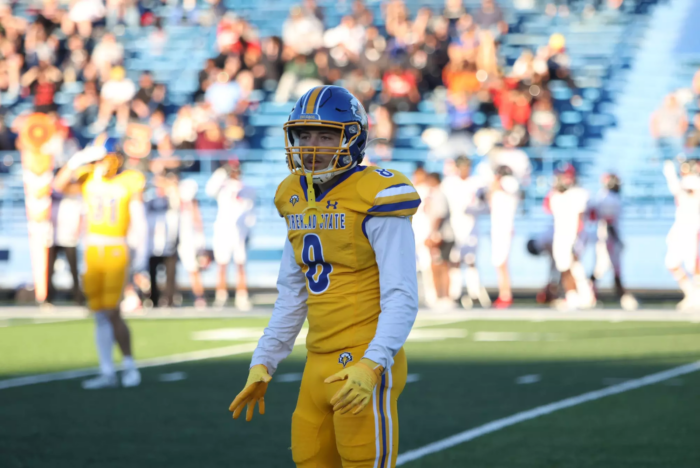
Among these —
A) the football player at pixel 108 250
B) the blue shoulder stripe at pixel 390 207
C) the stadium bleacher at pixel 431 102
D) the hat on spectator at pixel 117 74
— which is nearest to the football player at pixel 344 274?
the blue shoulder stripe at pixel 390 207

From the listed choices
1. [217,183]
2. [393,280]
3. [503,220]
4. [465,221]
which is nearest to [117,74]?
[217,183]

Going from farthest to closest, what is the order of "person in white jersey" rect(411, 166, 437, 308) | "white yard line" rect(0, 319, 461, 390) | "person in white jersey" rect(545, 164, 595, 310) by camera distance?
"person in white jersey" rect(411, 166, 437, 308), "person in white jersey" rect(545, 164, 595, 310), "white yard line" rect(0, 319, 461, 390)

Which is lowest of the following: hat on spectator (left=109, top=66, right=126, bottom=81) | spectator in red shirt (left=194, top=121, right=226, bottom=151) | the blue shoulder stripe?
the blue shoulder stripe

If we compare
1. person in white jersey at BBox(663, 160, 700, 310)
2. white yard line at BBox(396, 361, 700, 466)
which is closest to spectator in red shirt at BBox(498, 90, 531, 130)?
person in white jersey at BBox(663, 160, 700, 310)

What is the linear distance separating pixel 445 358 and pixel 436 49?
12.6m

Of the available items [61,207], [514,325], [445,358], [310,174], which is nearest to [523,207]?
[514,325]

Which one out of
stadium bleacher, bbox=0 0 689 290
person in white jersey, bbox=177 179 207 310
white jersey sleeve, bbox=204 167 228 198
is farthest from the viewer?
stadium bleacher, bbox=0 0 689 290

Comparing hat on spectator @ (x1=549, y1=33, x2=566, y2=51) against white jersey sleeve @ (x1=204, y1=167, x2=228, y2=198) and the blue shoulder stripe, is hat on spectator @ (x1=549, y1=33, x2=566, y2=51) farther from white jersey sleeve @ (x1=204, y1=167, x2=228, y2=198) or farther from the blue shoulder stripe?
the blue shoulder stripe

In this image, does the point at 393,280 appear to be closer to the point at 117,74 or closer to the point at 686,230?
the point at 686,230

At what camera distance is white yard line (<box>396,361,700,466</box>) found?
19.6 feet

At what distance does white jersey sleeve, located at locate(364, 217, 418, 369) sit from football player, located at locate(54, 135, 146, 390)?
5.39 m

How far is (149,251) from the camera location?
1563 centimetres

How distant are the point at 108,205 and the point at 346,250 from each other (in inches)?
215

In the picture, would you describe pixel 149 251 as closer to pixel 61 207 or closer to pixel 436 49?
pixel 61 207
